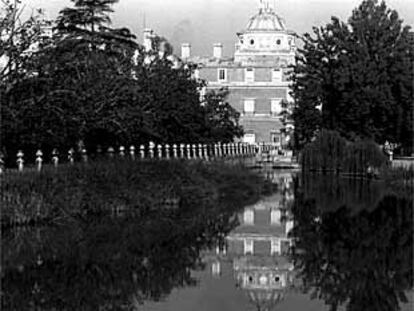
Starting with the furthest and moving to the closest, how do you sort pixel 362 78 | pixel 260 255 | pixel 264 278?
1. pixel 362 78
2. pixel 260 255
3. pixel 264 278

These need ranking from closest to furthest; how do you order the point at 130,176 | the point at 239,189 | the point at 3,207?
1. the point at 3,207
2. the point at 130,176
3. the point at 239,189

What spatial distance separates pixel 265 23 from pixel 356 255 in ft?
318

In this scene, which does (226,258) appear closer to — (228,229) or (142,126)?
(228,229)

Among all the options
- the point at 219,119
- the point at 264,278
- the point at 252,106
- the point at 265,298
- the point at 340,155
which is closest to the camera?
the point at 265,298

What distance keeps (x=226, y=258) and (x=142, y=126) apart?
70.0 ft

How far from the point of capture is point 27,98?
24453 mm

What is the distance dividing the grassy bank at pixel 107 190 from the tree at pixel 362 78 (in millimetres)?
17593

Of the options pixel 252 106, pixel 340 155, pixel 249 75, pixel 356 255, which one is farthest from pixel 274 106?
pixel 356 255

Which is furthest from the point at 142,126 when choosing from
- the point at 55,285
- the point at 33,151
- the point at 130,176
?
the point at 55,285

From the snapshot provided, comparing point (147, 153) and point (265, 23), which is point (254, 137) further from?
point (147, 153)

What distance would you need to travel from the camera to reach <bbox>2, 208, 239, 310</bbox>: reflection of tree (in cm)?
1206

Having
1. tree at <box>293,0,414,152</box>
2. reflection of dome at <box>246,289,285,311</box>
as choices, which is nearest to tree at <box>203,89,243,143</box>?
tree at <box>293,0,414,152</box>

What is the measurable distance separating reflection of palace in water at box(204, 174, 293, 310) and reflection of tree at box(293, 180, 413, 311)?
1.09 ft

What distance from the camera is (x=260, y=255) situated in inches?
661
